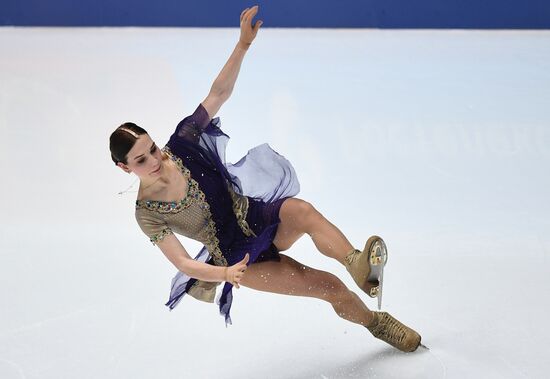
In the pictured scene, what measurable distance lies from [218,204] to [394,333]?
0.84 meters

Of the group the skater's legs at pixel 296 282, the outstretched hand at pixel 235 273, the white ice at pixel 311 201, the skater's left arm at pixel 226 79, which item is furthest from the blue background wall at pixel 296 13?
the outstretched hand at pixel 235 273

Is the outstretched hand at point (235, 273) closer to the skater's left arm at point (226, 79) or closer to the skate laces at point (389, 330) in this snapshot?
the skater's left arm at point (226, 79)

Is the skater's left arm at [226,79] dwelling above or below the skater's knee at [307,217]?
above

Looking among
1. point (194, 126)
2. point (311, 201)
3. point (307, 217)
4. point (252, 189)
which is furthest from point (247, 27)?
point (311, 201)

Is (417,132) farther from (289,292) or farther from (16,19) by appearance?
(16,19)

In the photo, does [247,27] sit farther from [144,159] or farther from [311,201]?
[311,201]

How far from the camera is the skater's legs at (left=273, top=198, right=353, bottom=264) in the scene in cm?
291

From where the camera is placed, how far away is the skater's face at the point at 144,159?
2.74 meters

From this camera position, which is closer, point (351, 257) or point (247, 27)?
point (351, 257)

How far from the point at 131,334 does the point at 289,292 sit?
0.76m

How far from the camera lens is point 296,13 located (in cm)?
994

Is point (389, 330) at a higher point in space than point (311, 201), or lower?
lower

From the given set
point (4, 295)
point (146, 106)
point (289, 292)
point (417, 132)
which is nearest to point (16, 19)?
point (146, 106)

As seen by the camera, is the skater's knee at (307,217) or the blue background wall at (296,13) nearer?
the skater's knee at (307,217)
